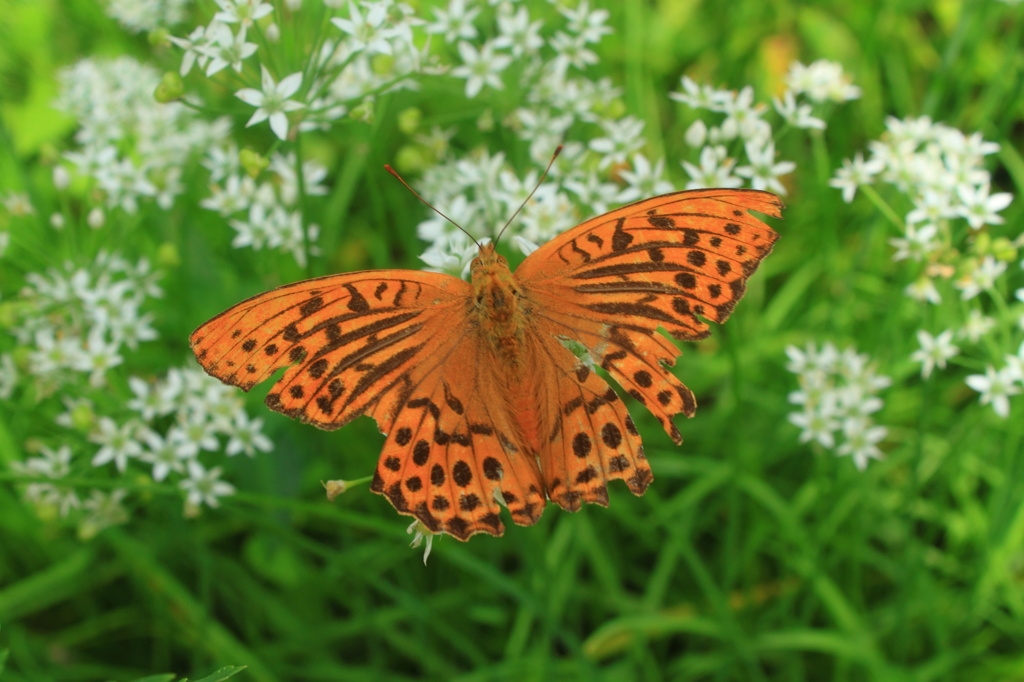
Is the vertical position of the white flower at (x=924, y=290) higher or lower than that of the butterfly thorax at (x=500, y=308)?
higher

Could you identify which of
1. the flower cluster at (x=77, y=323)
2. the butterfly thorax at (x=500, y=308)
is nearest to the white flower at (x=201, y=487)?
the flower cluster at (x=77, y=323)

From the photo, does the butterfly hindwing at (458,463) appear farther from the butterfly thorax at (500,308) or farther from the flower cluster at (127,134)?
the flower cluster at (127,134)

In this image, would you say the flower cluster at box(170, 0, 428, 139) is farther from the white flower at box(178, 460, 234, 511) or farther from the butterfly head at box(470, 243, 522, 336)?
the white flower at box(178, 460, 234, 511)

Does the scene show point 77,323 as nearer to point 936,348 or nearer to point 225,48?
point 225,48

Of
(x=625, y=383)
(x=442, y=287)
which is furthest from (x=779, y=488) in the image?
(x=442, y=287)

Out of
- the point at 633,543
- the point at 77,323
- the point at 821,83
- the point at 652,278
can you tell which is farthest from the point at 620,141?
the point at 77,323

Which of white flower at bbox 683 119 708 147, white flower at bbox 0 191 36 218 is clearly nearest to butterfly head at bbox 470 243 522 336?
white flower at bbox 683 119 708 147

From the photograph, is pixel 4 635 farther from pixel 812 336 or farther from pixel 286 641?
pixel 812 336
